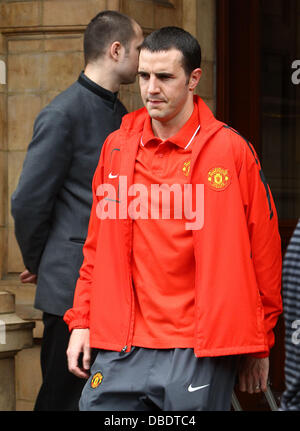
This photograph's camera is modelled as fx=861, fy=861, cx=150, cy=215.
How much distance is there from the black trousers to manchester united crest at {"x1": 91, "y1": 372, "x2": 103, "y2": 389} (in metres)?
0.82

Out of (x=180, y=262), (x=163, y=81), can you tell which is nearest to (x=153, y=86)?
(x=163, y=81)

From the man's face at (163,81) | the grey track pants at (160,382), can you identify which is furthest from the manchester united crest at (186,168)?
the grey track pants at (160,382)

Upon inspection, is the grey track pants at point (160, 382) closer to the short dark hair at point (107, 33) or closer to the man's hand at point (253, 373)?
the man's hand at point (253, 373)

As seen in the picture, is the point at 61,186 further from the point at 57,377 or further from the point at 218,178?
the point at 218,178

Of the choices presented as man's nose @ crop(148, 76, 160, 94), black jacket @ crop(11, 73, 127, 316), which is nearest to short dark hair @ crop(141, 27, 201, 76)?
man's nose @ crop(148, 76, 160, 94)

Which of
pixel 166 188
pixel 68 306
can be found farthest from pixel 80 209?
pixel 166 188

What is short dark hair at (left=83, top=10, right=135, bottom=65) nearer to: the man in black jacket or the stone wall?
the man in black jacket

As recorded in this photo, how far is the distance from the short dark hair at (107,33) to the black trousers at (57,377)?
122cm

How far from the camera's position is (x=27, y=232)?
3830mm

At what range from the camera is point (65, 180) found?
151 inches

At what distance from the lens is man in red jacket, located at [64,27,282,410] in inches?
111

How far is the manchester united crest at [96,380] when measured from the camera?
2994 mm

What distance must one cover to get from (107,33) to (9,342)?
1528 mm

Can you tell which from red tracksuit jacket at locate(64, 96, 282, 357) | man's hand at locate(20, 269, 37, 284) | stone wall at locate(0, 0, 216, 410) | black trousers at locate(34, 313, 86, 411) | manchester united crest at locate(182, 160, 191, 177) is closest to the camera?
red tracksuit jacket at locate(64, 96, 282, 357)
